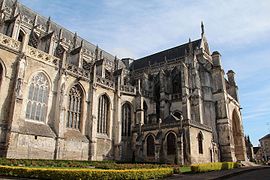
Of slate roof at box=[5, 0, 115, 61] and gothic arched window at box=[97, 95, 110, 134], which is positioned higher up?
slate roof at box=[5, 0, 115, 61]

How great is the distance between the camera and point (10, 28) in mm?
23984

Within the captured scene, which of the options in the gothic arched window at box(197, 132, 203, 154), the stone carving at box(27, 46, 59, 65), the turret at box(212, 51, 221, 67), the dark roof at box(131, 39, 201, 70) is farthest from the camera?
the dark roof at box(131, 39, 201, 70)

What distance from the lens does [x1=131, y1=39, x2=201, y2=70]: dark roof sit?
1643 inches

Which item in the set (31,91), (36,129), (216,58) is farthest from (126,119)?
(216,58)

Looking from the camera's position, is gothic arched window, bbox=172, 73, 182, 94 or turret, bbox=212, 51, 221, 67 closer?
turret, bbox=212, 51, 221, 67

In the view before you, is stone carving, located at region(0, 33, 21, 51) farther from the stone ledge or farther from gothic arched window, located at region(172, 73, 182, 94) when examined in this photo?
gothic arched window, located at region(172, 73, 182, 94)

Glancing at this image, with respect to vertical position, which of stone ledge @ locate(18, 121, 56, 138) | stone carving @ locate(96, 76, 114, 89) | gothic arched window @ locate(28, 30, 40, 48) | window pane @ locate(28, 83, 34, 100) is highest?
gothic arched window @ locate(28, 30, 40, 48)

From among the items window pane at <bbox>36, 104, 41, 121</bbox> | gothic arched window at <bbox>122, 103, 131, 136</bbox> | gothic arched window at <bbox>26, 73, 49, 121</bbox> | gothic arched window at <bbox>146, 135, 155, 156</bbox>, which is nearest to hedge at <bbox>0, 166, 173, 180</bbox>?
gothic arched window at <bbox>26, 73, 49, 121</bbox>

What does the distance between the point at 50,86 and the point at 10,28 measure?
751cm

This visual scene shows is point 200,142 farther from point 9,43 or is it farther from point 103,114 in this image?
point 9,43

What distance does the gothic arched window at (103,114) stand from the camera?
2855 centimetres

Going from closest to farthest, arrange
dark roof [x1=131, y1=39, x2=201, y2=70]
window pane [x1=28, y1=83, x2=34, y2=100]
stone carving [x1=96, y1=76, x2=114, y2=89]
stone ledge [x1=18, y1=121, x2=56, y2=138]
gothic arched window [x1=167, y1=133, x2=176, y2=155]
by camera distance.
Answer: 1. stone ledge [x1=18, y1=121, x2=56, y2=138]
2. window pane [x1=28, y1=83, x2=34, y2=100]
3. gothic arched window [x1=167, y1=133, x2=176, y2=155]
4. stone carving [x1=96, y1=76, x2=114, y2=89]
5. dark roof [x1=131, y1=39, x2=201, y2=70]

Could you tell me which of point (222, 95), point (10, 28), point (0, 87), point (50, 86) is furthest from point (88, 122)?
point (222, 95)

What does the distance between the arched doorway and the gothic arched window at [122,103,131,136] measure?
19.8m
